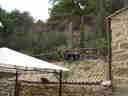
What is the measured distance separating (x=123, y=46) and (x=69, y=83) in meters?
1.96

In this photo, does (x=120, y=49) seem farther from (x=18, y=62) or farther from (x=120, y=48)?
(x=18, y=62)

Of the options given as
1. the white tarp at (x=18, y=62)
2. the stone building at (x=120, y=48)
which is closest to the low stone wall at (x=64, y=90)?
the stone building at (x=120, y=48)

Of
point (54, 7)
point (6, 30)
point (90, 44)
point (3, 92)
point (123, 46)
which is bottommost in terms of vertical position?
point (3, 92)

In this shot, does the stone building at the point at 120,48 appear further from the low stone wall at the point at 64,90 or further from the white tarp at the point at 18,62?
the white tarp at the point at 18,62

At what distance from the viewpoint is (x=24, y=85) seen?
27.5ft

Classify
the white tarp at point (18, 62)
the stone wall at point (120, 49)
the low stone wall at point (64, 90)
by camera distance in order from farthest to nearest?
1. the low stone wall at point (64, 90)
2. the stone wall at point (120, 49)
3. the white tarp at point (18, 62)

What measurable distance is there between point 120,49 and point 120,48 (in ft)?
0.10

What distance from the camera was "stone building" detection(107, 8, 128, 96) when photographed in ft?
21.4

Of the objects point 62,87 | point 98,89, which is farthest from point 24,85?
point 98,89

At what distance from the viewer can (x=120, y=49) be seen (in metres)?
6.61

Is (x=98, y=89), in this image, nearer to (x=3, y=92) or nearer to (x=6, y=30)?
(x=3, y=92)

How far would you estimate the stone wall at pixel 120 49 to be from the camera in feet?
21.4

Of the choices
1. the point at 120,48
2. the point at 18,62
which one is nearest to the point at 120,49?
the point at 120,48

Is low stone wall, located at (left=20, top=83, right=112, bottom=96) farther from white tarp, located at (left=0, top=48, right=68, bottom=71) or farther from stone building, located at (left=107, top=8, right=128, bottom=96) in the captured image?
white tarp, located at (left=0, top=48, right=68, bottom=71)
